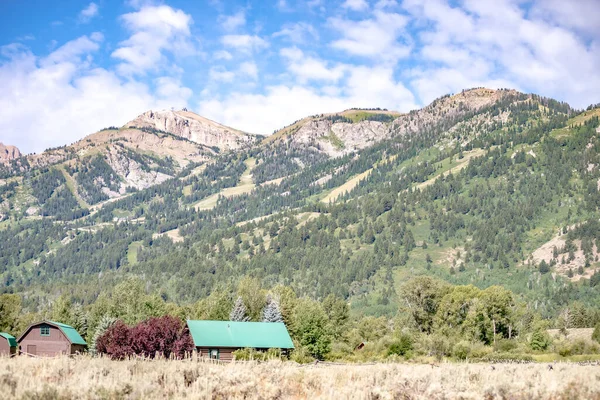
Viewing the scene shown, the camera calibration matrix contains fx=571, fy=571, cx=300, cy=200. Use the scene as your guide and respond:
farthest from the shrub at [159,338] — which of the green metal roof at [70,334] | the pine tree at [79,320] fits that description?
the pine tree at [79,320]

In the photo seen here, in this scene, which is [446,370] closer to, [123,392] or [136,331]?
[123,392]

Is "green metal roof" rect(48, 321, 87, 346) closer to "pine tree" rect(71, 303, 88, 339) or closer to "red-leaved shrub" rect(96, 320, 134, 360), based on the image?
"pine tree" rect(71, 303, 88, 339)

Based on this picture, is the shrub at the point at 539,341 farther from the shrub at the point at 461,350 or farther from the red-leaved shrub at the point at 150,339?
the red-leaved shrub at the point at 150,339

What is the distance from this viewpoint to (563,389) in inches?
718

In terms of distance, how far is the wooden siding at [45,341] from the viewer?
271 feet

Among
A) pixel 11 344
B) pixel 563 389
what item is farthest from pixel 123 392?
pixel 11 344

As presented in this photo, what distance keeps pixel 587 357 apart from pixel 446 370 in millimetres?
60187

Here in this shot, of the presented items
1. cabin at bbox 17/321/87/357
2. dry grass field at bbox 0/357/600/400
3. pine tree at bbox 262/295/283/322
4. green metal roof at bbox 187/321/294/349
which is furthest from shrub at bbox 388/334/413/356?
dry grass field at bbox 0/357/600/400

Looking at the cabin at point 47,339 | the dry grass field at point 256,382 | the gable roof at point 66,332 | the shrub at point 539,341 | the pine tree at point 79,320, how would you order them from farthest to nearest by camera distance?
the pine tree at point 79,320
the shrub at point 539,341
the gable roof at point 66,332
the cabin at point 47,339
the dry grass field at point 256,382

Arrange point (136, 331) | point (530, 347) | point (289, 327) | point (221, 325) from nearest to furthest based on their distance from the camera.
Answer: point (136, 331) < point (221, 325) < point (530, 347) < point (289, 327)

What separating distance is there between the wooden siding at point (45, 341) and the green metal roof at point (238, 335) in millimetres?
21374

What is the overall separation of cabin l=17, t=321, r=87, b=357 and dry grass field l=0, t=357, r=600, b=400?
72325 millimetres

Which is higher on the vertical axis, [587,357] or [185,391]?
[185,391]

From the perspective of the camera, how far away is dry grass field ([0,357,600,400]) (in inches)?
554
